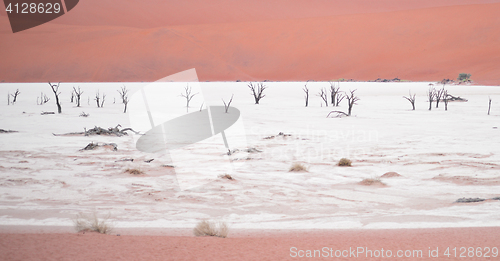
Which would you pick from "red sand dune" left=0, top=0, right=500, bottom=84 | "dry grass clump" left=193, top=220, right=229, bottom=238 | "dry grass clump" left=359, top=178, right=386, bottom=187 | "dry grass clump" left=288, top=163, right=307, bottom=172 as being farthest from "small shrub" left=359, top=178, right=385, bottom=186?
"red sand dune" left=0, top=0, right=500, bottom=84

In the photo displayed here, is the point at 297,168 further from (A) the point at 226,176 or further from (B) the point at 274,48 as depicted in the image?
(B) the point at 274,48

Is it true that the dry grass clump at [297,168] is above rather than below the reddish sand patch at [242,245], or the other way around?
below

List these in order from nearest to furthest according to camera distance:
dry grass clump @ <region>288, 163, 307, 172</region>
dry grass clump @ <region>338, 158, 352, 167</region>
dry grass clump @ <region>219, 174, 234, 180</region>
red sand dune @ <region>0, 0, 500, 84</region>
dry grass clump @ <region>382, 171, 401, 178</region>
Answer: dry grass clump @ <region>219, 174, 234, 180</region> → dry grass clump @ <region>382, 171, 401, 178</region> → dry grass clump @ <region>288, 163, 307, 172</region> → dry grass clump @ <region>338, 158, 352, 167</region> → red sand dune @ <region>0, 0, 500, 84</region>

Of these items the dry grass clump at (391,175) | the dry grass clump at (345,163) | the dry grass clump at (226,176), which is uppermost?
the dry grass clump at (345,163)

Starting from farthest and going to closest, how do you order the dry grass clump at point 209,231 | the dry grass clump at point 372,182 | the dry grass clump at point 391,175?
the dry grass clump at point 391,175 → the dry grass clump at point 372,182 → the dry grass clump at point 209,231

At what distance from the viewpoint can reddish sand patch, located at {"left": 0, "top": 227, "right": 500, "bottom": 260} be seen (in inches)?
144

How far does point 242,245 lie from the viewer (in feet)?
13.4

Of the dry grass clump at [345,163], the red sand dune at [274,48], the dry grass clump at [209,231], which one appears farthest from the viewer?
the red sand dune at [274,48]

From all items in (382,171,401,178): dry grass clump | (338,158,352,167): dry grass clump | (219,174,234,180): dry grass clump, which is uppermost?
(338,158,352,167): dry grass clump

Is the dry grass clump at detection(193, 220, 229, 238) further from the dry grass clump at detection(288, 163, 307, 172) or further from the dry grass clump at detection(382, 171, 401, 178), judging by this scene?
the dry grass clump at detection(382, 171, 401, 178)

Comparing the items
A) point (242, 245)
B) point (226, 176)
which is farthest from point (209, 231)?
point (226, 176)

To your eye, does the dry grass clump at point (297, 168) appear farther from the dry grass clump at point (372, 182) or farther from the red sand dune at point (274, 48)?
the red sand dune at point (274, 48)

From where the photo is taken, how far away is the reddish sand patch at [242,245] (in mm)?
3652

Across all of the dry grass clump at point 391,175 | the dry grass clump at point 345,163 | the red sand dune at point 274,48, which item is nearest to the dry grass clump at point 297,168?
the dry grass clump at point 345,163
